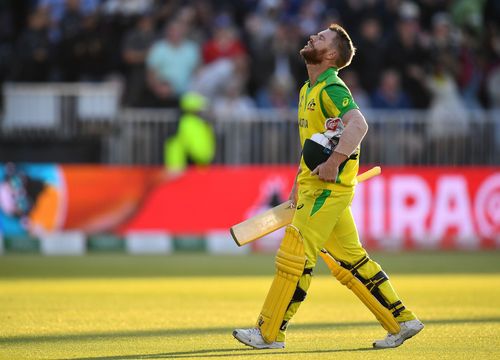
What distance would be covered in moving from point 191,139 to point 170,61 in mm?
1527

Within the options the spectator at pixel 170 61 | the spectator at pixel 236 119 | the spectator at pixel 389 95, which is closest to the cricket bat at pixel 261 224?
the spectator at pixel 236 119

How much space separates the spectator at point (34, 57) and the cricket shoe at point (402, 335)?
13421 mm

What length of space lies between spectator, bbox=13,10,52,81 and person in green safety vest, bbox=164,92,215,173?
2.62m

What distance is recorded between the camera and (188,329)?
31.4 feet

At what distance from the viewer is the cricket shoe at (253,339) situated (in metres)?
8.18

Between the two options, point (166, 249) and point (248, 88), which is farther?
point (248, 88)

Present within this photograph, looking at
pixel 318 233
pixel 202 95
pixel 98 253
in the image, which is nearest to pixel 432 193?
pixel 202 95

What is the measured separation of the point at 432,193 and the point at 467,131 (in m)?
1.46

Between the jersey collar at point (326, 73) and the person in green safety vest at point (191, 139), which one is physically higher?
the jersey collar at point (326, 73)

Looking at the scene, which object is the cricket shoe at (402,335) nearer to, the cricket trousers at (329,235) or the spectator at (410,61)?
the cricket trousers at (329,235)

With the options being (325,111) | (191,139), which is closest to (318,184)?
(325,111)

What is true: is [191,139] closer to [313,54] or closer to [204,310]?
A: [204,310]

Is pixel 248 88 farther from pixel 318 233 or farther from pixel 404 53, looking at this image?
pixel 318 233

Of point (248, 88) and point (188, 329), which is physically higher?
point (248, 88)
